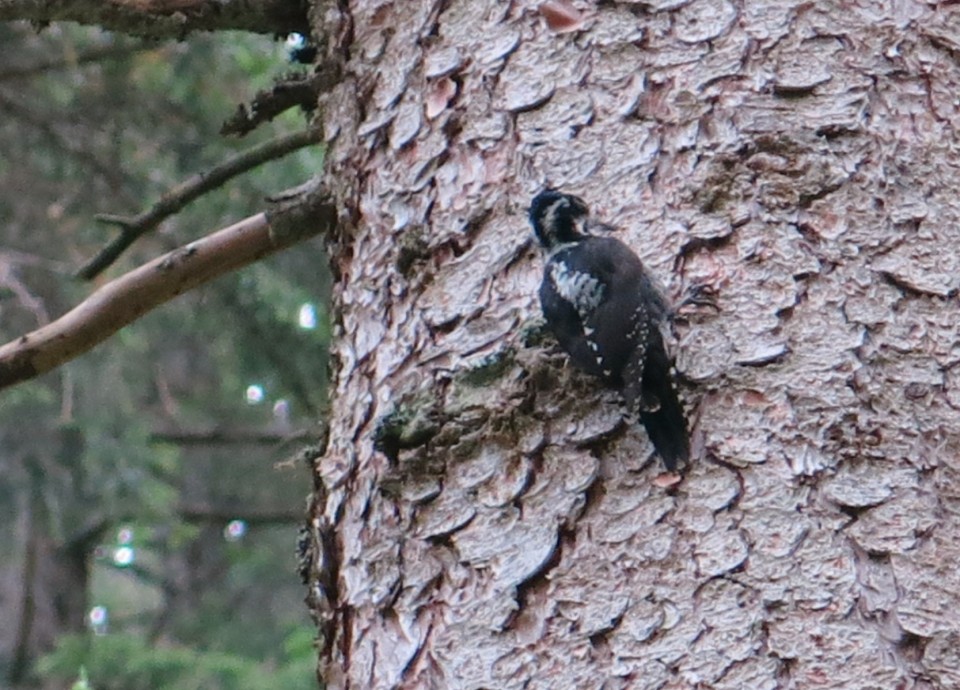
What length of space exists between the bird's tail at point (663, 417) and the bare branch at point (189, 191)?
150cm

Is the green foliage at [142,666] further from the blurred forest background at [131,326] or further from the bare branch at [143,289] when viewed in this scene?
the bare branch at [143,289]

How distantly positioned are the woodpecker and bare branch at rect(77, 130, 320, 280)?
1.20 metres

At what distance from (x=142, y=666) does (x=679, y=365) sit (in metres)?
7.86

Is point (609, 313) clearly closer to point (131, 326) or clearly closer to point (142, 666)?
point (131, 326)

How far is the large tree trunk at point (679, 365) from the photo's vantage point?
2.13m

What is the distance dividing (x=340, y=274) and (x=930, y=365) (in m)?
1.19

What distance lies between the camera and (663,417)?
225 cm

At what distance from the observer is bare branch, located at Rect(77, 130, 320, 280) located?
11.5ft

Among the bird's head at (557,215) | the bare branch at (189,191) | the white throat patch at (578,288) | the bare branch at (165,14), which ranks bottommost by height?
the bare branch at (189,191)

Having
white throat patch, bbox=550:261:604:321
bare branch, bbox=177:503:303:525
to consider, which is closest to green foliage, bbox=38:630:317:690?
bare branch, bbox=177:503:303:525

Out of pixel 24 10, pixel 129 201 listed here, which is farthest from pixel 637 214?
pixel 129 201

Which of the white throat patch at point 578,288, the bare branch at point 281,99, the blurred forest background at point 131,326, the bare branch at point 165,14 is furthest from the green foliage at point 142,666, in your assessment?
the white throat patch at point 578,288

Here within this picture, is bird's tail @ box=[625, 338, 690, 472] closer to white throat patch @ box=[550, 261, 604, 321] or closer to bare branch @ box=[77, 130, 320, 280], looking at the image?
white throat patch @ box=[550, 261, 604, 321]

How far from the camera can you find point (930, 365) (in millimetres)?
2279
